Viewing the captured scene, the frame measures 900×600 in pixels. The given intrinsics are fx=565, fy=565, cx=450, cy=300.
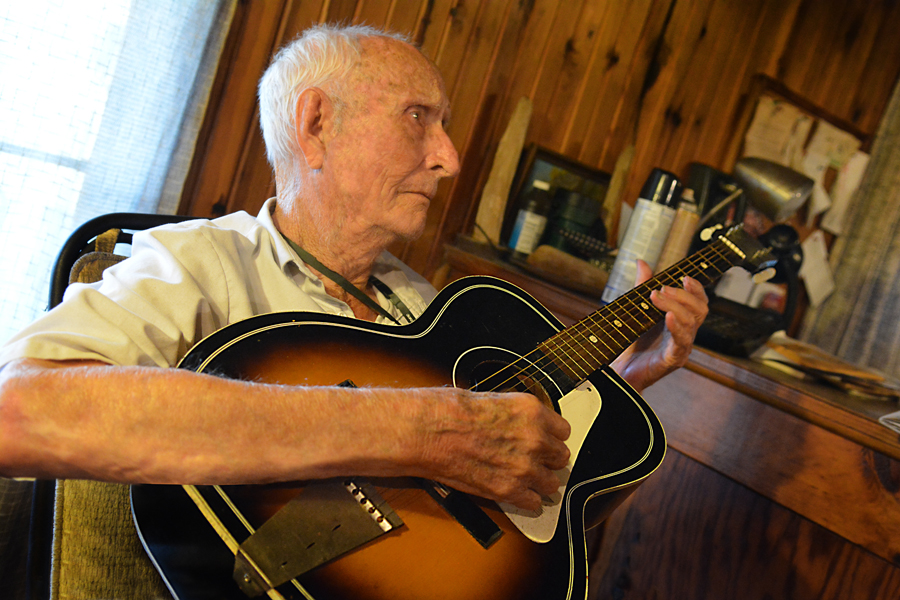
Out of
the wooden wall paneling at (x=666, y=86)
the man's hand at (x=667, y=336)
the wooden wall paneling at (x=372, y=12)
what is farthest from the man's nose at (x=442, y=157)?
the wooden wall paneling at (x=666, y=86)

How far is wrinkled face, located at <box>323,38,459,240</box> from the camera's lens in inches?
41.0

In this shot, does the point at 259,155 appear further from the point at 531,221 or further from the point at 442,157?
the point at 531,221

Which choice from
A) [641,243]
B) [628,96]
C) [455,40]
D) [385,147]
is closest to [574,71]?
[628,96]

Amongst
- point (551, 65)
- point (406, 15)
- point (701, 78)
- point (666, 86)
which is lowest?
point (406, 15)

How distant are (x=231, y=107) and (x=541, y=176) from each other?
3.27 feet

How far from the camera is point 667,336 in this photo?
1112 millimetres

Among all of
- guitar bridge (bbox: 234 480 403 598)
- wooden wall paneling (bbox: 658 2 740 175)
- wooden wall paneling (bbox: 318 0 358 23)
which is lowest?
guitar bridge (bbox: 234 480 403 598)

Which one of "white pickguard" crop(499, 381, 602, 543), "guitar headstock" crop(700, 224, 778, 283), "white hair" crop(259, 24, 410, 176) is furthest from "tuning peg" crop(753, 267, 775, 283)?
"white hair" crop(259, 24, 410, 176)

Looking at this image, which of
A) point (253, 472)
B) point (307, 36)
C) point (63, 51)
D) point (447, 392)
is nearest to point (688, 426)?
point (447, 392)

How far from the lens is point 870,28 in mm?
2650

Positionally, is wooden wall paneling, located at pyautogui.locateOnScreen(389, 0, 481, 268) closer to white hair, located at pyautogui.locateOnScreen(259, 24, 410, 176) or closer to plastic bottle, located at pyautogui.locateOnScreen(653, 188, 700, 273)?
white hair, located at pyautogui.locateOnScreen(259, 24, 410, 176)

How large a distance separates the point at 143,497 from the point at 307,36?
0.89 m

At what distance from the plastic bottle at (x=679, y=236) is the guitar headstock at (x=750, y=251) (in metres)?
0.40

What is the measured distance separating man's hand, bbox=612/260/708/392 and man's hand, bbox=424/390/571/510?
1.42ft
